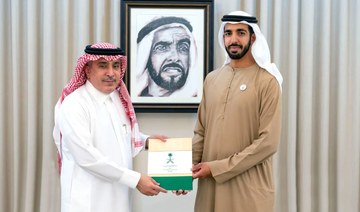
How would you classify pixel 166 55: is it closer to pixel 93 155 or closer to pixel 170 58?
pixel 170 58

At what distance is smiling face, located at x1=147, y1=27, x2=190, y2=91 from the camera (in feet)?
9.82

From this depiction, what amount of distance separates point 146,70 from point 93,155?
1170 millimetres

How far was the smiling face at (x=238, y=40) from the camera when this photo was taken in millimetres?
2238

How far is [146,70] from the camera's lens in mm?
2990

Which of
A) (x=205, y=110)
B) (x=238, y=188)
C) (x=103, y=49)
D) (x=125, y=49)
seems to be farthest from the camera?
(x=125, y=49)

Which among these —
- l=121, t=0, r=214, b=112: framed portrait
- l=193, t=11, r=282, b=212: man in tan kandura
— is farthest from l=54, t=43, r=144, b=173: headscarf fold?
l=121, t=0, r=214, b=112: framed portrait

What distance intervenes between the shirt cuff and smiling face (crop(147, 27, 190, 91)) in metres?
1.11

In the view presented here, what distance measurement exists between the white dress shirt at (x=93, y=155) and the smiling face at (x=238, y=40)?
27.6 inches
